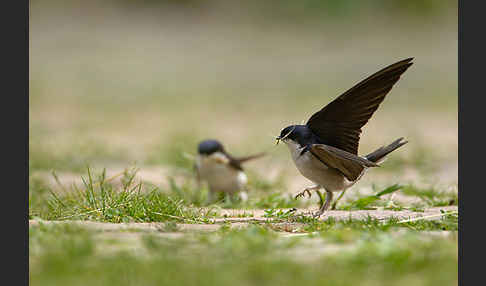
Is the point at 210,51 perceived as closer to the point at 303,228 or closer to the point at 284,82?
the point at 284,82

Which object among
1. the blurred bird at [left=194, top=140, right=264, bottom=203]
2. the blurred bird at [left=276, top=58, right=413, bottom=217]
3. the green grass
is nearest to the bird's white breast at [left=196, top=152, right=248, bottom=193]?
the blurred bird at [left=194, top=140, right=264, bottom=203]

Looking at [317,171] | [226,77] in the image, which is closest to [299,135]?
[317,171]

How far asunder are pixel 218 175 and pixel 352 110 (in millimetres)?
2808

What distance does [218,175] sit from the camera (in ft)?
23.3

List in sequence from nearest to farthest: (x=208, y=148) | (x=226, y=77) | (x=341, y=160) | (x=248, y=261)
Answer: (x=248, y=261) < (x=341, y=160) < (x=208, y=148) < (x=226, y=77)

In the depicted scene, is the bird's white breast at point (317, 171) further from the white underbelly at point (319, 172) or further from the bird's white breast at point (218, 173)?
the bird's white breast at point (218, 173)

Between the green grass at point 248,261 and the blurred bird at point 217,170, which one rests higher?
the blurred bird at point 217,170

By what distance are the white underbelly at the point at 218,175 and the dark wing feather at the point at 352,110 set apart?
2.46m

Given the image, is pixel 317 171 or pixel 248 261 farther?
pixel 317 171

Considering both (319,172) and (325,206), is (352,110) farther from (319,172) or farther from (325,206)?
(325,206)

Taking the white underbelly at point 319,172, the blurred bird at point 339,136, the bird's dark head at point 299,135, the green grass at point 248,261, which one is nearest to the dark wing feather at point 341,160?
the blurred bird at point 339,136

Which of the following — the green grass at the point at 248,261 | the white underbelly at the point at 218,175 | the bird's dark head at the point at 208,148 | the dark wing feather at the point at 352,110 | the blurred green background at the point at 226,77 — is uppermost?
the blurred green background at the point at 226,77

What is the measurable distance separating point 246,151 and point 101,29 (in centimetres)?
1219

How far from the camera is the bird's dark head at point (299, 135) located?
183 inches
